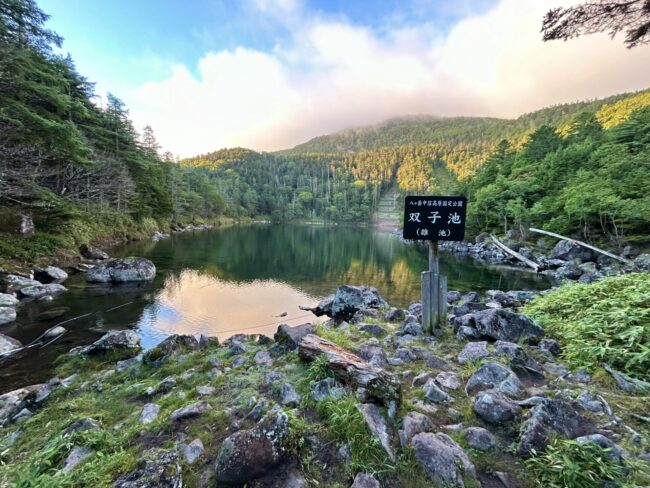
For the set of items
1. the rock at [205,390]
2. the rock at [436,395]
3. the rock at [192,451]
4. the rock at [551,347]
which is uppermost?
the rock at [436,395]

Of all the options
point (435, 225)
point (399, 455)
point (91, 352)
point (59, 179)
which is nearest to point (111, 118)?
point (59, 179)

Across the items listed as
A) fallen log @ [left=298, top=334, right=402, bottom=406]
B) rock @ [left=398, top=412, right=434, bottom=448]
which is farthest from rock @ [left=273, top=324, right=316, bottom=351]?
rock @ [left=398, top=412, right=434, bottom=448]

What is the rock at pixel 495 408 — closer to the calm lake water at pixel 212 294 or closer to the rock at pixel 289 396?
the rock at pixel 289 396

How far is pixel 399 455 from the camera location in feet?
8.87

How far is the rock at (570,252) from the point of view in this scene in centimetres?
1984

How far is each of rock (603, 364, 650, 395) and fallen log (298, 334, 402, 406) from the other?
9.29ft

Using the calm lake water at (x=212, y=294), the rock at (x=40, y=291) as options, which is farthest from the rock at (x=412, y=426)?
the rock at (x=40, y=291)

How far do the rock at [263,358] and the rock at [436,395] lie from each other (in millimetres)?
2544

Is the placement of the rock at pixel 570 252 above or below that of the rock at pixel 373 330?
below

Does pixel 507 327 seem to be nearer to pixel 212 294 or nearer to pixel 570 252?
pixel 212 294

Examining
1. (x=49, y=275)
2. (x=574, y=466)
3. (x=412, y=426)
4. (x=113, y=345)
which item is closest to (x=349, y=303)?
(x=113, y=345)

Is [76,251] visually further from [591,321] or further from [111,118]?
[591,321]

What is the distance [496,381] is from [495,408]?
2.69 ft

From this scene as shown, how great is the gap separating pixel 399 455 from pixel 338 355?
161cm
